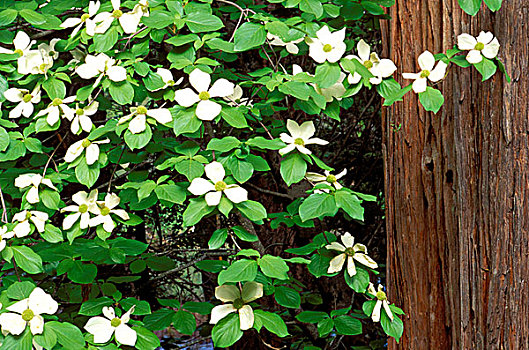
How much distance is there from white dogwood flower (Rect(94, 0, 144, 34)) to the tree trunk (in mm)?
709

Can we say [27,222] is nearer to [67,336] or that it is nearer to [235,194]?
[67,336]

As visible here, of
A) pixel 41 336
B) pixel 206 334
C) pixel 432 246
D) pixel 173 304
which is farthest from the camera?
pixel 206 334

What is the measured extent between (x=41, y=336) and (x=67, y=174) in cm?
31

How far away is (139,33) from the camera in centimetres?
101

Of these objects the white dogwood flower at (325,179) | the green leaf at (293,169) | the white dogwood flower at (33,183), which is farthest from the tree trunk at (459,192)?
the white dogwood flower at (33,183)

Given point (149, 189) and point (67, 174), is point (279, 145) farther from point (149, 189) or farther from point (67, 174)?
point (67, 174)

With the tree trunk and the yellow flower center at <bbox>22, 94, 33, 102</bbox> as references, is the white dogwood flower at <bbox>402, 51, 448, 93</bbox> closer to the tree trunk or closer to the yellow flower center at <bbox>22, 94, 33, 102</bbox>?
the tree trunk

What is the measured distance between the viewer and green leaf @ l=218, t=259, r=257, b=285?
84 centimetres

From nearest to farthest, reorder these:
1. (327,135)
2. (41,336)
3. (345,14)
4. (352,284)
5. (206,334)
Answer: (41,336) < (352,284) < (345,14) < (206,334) < (327,135)

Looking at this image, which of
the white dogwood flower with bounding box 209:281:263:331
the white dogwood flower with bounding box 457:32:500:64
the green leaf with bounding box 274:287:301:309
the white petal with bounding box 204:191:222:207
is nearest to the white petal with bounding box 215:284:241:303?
the white dogwood flower with bounding box 209:281:263:331

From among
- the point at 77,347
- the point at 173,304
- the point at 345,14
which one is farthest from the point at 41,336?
the point at 345,14

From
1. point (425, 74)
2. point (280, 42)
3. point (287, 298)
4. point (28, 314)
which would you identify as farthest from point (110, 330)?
point (425, 74)

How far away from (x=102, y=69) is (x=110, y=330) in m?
0.44

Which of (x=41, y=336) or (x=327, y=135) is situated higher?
(x=41, y=336)
